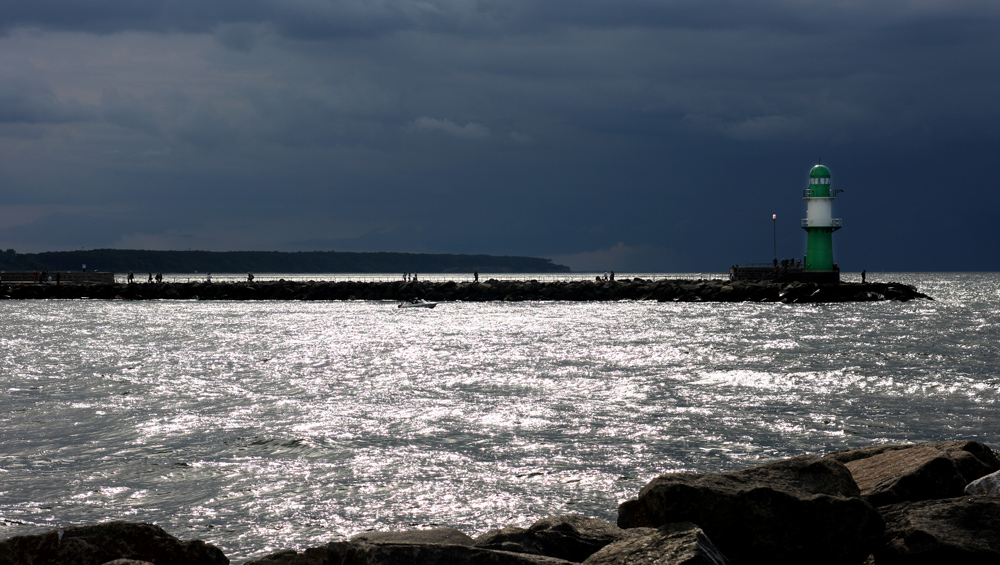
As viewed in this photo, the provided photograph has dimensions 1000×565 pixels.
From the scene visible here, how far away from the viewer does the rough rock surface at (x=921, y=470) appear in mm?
8016

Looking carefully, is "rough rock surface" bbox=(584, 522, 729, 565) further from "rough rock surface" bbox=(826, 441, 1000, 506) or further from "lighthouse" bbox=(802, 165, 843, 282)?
"lighthouse" bbox=(802, 165, 843, 282)

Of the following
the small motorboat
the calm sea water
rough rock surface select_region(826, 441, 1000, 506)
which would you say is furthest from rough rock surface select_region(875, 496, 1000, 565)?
the small motorboat

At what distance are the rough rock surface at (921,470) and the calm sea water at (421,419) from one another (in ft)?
9.06

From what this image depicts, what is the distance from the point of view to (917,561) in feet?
21.5

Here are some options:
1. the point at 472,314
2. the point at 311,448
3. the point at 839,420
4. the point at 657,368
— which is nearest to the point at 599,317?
the point at 472,314

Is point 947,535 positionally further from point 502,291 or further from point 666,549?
point 502,291

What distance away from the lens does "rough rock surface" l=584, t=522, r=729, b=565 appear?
18.1 feet

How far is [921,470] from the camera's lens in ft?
26.6

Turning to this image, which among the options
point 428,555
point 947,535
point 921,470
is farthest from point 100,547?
point 921,470

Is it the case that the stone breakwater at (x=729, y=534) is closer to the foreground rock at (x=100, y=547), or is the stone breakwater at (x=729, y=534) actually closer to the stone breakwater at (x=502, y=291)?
the foreground rock at (x=100, y=547)

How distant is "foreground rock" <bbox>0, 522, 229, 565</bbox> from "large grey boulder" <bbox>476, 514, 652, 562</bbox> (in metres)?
2.60

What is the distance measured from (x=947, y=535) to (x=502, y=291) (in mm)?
73536

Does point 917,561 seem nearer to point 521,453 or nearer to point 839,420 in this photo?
point 521,453

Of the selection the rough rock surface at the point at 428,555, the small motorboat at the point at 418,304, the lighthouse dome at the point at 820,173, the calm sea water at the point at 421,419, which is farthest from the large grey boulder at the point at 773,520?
the lighthouse dome at the point at 820,173
